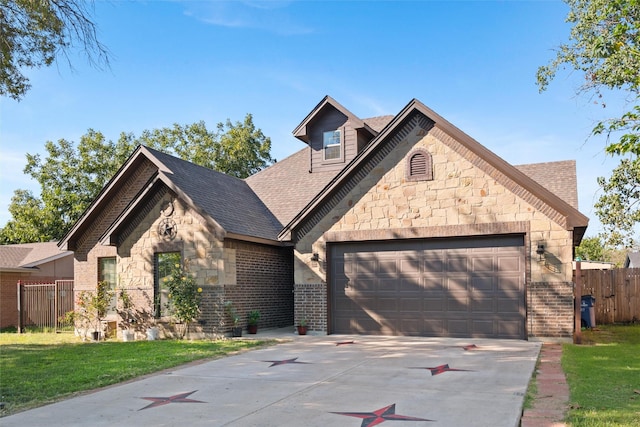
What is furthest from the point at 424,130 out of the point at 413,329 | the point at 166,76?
the point at 166,76

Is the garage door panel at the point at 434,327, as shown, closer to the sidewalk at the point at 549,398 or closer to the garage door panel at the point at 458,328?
the garage door panel at the point at 458,328

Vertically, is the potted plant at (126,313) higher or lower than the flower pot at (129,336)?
higher

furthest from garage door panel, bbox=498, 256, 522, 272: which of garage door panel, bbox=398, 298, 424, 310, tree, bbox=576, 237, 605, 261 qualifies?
tree, bbox=576, 237, 605, 261

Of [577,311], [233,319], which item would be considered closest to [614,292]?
[577,311]

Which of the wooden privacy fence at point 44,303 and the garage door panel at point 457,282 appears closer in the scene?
the garage door panel at point 457,282

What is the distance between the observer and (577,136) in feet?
41.9

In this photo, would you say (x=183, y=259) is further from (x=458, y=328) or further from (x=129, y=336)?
(x=458, y=328)

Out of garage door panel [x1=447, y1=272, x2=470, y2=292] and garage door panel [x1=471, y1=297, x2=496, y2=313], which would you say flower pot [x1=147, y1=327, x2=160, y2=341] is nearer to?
garage door panel [x1=447, y1=272, x2=470, y2=292]

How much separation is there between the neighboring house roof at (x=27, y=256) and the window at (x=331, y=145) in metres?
14.4

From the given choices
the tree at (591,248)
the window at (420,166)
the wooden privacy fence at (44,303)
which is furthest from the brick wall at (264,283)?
the tree at (591,248)

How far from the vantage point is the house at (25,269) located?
80.5 ft

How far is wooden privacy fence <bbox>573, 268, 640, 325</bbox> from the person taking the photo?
18766mm

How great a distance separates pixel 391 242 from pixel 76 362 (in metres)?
8.20

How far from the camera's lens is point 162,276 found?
16188 mm
